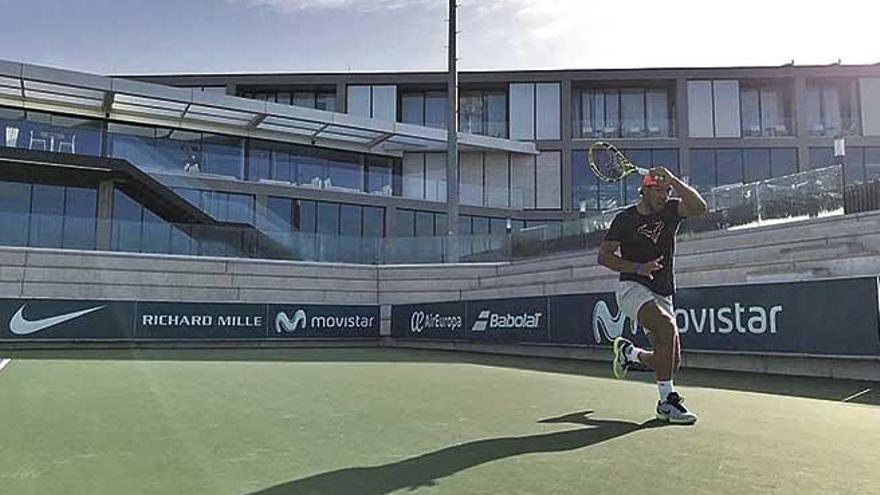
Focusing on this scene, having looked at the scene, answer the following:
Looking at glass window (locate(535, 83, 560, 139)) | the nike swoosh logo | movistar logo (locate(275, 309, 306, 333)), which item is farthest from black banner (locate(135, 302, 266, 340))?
glass window (locate(535, 83, 560, 139))

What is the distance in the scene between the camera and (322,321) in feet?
73.3

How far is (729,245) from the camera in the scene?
17.9 meters

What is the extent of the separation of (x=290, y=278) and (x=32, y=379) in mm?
14809

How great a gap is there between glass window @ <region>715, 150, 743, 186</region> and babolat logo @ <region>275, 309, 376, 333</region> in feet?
73.4

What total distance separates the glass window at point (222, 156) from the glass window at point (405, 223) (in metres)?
6.70

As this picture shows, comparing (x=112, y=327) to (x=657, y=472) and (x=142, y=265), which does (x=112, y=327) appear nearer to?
(x=142, y=265)

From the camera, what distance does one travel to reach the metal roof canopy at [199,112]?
90.1 feet

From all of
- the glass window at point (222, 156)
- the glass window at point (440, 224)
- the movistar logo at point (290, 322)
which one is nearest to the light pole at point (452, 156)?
the movistar logo at point (290, 322)

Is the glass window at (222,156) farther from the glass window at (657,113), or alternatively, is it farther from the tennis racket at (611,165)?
the glass window at (657,113)

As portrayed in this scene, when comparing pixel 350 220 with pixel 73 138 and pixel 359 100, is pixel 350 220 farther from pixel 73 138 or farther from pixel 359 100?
pixel 73 138

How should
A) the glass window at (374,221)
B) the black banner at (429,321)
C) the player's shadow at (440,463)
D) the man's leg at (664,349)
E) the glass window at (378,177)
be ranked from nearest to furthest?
the player's shadow at (440,463)
the man's leg at (664,349)
the black banner at (429,321)
the glass window at (374,221)
the glass window at (378,177)

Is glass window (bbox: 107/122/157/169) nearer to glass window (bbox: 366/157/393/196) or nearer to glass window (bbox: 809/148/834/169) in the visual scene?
glass window (bbox: 366/157/393/196)

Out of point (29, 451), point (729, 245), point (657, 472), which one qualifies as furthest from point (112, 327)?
point (657, 472)

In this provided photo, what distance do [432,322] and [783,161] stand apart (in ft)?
82.5
